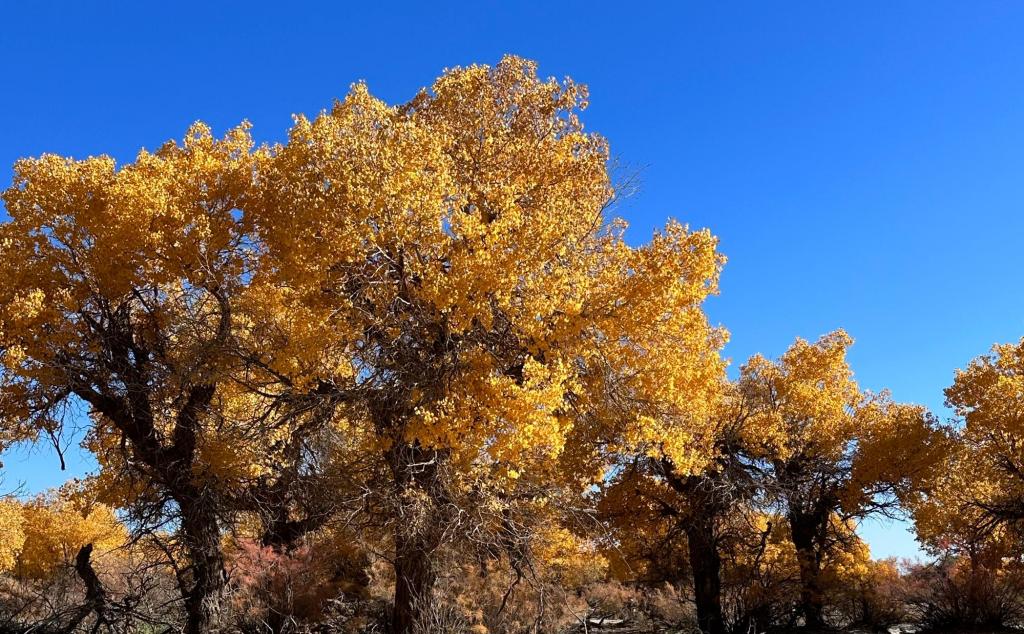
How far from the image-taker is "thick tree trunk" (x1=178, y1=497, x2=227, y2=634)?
13.1 m

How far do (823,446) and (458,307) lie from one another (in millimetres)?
12293

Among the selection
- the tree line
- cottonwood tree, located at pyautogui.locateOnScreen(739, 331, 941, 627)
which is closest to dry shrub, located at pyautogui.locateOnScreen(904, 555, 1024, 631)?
the tree line

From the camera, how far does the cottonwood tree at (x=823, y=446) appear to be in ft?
56.9

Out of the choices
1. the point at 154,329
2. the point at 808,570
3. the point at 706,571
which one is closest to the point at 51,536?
the point at 154,329

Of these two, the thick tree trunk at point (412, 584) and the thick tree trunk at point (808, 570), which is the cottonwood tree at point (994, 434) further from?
the thick tree trunk at point (412, 584)

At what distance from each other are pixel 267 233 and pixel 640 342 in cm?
690

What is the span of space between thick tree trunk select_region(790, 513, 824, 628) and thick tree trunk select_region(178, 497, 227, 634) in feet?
44.2

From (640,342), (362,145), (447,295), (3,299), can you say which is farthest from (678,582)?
(3,299)

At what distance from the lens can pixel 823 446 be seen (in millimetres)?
18156

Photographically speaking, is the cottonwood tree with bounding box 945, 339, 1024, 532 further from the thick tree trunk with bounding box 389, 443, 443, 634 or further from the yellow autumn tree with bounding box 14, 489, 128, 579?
the yellow autumn tree with bounding box 14, 489, 128, 579

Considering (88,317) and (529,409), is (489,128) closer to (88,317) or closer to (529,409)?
(529,409)

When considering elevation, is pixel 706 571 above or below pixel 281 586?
above

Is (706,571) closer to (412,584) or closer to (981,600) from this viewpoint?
(981,600)

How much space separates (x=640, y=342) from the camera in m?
11.4
